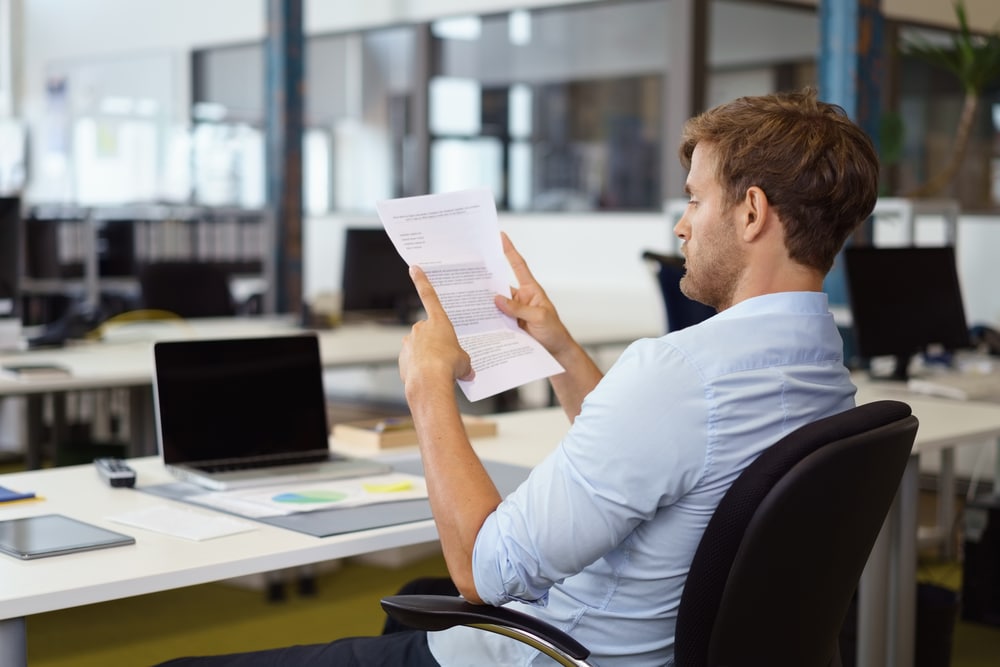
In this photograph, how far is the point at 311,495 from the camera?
2.14 metres

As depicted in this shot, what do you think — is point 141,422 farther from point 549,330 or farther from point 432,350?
point 432,350

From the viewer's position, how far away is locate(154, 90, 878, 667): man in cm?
140

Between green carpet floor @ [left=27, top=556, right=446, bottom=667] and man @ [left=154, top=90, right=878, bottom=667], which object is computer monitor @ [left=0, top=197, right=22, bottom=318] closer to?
green carpet floor @ [left=27, top=556, right=446, bottom=667]

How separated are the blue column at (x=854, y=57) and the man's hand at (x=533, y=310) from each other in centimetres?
276

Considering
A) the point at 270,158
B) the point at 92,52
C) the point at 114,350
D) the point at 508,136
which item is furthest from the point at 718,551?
the point at 92,52

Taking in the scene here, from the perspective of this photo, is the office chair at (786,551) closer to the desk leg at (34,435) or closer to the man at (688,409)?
the man at (688,409)

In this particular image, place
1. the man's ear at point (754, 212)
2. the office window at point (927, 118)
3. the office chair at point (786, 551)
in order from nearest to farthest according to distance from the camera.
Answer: the office chair at point (786, 551), the man's ear at point (754, 212), the office window at point (927, 118)

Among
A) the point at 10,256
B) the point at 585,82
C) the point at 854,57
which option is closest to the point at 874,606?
the point at 854,57

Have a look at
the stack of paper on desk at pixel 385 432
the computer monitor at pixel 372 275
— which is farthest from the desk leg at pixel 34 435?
the stack of paper on desk at pixel 385 432

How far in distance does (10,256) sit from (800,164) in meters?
3.29

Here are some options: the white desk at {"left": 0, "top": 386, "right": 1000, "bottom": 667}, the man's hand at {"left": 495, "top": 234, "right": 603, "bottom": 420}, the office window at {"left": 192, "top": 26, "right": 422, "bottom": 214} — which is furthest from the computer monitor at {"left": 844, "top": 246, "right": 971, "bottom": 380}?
the office window at {"left": 192, "top": 26, "right": 422, "bottom": 214}

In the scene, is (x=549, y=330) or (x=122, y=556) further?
(x=549, y=330)

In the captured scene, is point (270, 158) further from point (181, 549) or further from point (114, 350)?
point (181, 549)

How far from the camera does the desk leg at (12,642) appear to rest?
1.52 meters
